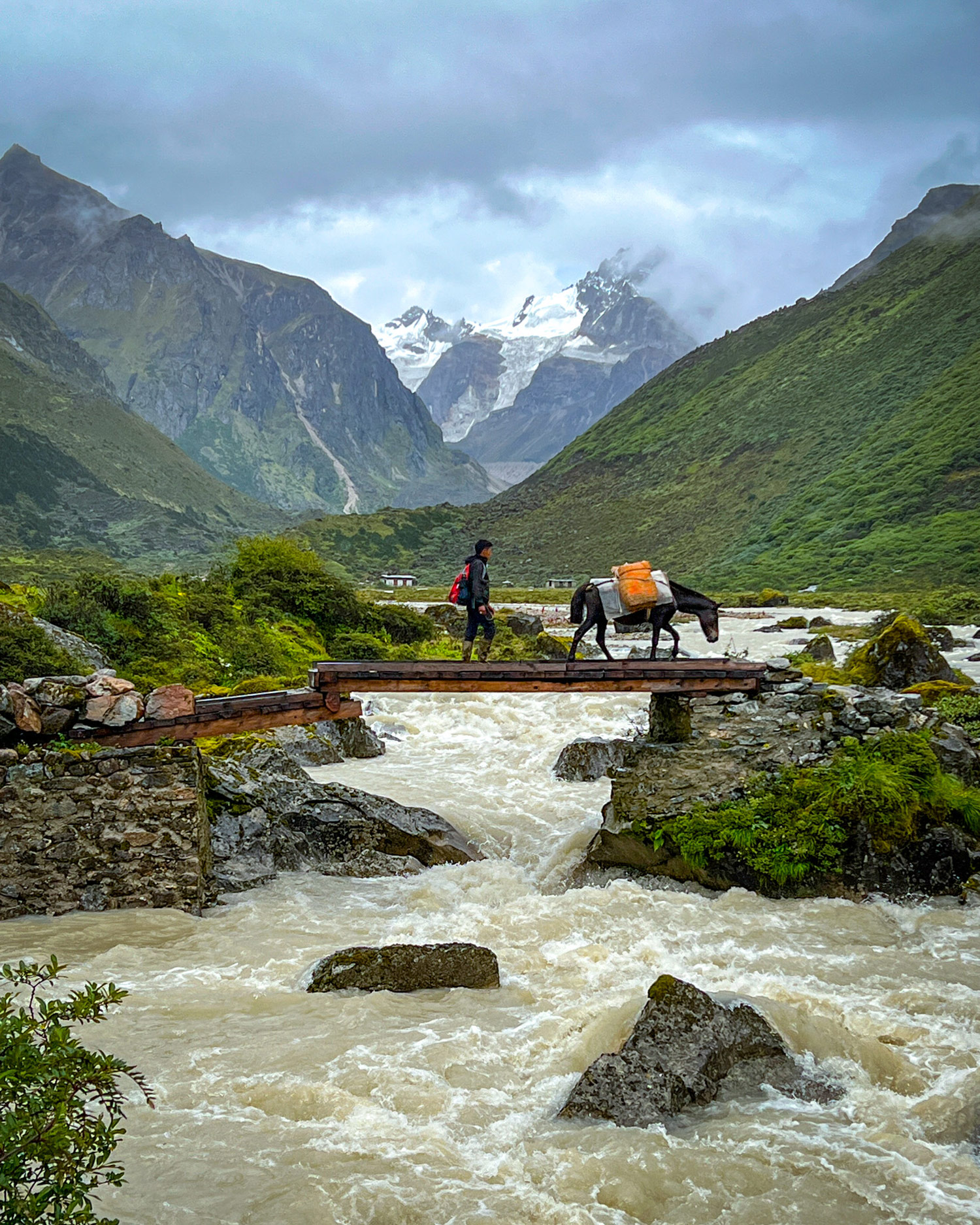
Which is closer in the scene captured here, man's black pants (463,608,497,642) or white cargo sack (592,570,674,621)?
white cargo sack (592,570,674,621)

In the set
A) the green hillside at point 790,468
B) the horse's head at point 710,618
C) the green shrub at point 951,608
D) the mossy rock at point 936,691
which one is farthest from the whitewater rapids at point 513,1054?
the green hillside at point 790,468

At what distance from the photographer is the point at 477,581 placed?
1391 centimetres

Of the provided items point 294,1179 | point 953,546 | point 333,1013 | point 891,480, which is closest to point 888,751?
point 333,1013

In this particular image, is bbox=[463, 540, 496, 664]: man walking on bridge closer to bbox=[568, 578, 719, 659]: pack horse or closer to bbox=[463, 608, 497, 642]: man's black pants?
bbox=[463, 608, 497, 642]: man's black pants

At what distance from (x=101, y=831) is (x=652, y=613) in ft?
28.6

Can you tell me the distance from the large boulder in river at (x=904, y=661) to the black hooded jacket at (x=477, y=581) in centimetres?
1226

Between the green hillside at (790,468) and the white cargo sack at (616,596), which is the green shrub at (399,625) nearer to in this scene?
the white cargo sack at (616,596)

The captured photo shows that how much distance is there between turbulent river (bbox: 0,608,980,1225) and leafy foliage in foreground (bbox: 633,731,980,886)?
63cm

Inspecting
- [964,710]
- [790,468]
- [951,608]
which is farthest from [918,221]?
[964,710]

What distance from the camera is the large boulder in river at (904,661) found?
71.2 ft

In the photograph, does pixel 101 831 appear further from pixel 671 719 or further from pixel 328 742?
pixel 328 742

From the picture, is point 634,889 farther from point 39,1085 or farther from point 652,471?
point 652,471

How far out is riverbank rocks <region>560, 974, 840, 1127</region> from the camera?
6.89 meters

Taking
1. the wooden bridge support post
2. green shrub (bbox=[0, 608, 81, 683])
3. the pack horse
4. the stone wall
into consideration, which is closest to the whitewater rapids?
the stone wall
